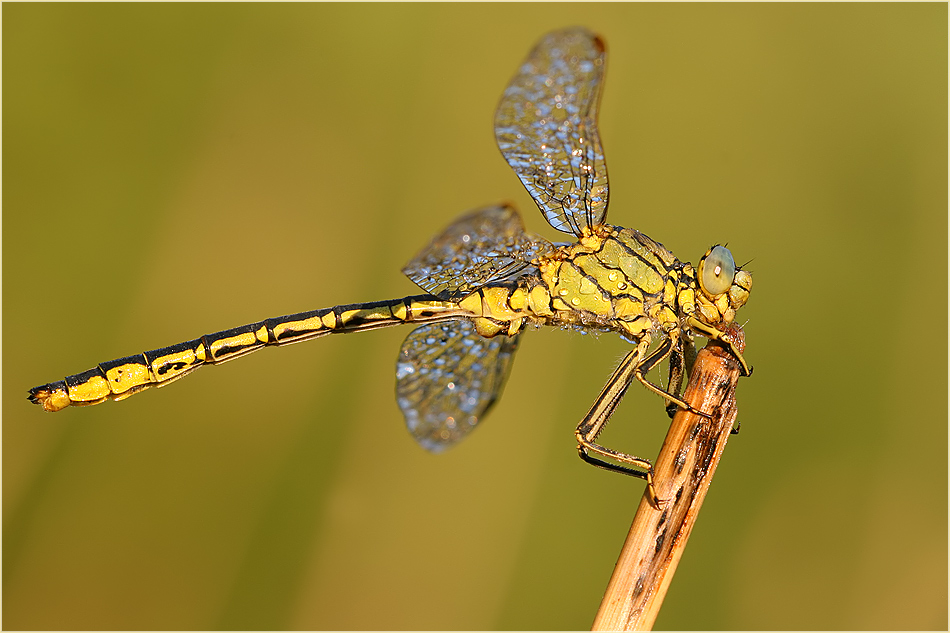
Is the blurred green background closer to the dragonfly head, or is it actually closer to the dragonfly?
the dragonfly

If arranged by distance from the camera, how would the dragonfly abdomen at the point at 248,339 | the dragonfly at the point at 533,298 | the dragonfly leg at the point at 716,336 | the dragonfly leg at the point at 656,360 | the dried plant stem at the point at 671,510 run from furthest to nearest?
the dragonfly abdomen at the point at 248,339, the dragonfly at the point at 533,298, the dragonfly leg at the point at 656,360, the dragonfly leg at the point at 716,336, the dried plant stem at the point at 671,510

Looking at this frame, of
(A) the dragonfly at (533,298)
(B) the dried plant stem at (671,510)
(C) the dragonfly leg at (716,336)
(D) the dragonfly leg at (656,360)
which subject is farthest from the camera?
(A) the dragonfly at (533,298)

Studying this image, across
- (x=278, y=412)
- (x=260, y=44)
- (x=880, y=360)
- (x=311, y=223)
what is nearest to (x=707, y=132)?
(x=880, y=360)

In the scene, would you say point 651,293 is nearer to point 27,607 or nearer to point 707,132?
point 707,132

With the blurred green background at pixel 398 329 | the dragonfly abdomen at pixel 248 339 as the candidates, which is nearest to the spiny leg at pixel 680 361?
the dragonfly abdomen at pixel 248 339

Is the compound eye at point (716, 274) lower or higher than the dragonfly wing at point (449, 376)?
higher

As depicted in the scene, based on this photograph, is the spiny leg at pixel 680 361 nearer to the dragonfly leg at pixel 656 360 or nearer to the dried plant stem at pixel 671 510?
the dragonfly leg at pixel 656 360

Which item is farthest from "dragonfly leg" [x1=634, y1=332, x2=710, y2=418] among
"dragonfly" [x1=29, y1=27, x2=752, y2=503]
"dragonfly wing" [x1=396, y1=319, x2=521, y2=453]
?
"dragonfly wing" [x1=396, y1=319, x2=521, y2=453]
